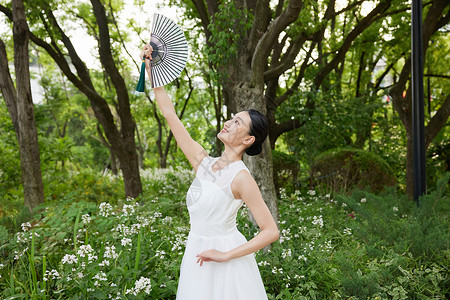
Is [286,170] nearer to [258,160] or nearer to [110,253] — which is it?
[258,160]

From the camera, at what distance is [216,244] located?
2.20m

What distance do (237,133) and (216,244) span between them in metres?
0.66

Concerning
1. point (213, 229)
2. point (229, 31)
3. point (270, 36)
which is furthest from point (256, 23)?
point (213, 229)

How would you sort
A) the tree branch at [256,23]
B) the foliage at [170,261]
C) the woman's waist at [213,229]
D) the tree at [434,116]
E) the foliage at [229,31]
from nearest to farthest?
the woman's waist at [213,229] < the foliage at [170,261] < the foliage at [229,31] < the tree branch at [256,23] < the tree at [434,116]

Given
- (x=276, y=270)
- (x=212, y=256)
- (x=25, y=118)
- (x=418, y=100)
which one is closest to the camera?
(x=212, y=256)

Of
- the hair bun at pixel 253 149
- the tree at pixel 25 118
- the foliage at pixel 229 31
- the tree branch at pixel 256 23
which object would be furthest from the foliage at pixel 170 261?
the tree branch at pixel 256 23

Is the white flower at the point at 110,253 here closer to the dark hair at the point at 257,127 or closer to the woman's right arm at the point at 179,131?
the woman's right arm at the point at 179,131

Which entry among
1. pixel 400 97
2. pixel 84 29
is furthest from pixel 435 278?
pixel 84 29

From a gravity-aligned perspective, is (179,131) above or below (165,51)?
below

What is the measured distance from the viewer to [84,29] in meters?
12.5

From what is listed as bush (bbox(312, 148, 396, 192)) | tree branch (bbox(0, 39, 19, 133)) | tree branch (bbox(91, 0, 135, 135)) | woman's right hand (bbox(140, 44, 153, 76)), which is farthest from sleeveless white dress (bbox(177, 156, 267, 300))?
bush (bbox(312, 148, 396, 192))

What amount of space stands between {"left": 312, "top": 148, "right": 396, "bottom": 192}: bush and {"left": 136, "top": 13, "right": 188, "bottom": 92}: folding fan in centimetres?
665

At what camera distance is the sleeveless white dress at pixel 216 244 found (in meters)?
2.18

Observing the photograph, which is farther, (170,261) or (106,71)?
(106,71)
